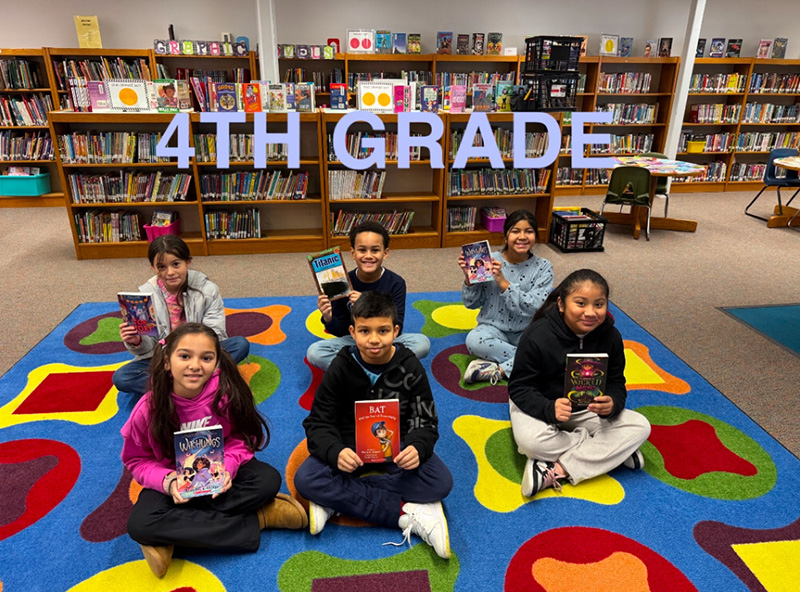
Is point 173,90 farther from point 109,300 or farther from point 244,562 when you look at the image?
point 244,562

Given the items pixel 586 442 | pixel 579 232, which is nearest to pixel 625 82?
pixel 579 232

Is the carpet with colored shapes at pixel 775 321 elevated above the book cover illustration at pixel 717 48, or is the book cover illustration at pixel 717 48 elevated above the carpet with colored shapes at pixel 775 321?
the book cover illustration at pixel 717 48

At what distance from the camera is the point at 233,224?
16.4 feet

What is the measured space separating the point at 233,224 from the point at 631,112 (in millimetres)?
5792

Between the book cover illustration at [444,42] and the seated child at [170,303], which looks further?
the book cover illustration at [444,42]

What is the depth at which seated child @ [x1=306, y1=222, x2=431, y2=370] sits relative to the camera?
2619 millimetres

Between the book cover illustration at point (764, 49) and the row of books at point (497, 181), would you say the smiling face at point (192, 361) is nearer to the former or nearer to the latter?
the row of books at point (497, 181)

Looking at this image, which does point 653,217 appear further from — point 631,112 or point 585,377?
point 585,377

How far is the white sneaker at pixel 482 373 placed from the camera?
112 inches

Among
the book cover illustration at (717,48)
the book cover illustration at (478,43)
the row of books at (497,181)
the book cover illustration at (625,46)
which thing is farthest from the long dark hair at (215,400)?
the book cover illustration at (717,48)

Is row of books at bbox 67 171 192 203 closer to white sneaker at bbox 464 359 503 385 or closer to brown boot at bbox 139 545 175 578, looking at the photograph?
white sneaker at bbox 464 359 503 385

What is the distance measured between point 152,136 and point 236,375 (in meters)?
3.64

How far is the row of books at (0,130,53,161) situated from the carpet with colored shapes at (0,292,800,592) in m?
5.05

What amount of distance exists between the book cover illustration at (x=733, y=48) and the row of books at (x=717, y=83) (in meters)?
0.25
